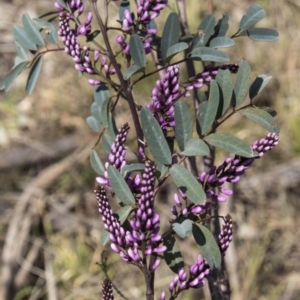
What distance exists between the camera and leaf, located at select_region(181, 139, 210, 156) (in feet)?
Answer: 2.13

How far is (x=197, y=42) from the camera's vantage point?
831 millimetres

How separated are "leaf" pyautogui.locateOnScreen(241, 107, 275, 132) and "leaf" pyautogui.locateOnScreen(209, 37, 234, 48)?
124 mm

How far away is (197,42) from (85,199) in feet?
5.52

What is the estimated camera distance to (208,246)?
27.1 inches

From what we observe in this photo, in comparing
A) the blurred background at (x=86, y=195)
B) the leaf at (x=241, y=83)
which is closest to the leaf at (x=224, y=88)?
the leaf at (x=241, y=83)

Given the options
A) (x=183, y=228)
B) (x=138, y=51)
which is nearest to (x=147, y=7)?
(x=138, y=51)

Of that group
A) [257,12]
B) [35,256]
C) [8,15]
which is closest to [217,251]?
[257,12]

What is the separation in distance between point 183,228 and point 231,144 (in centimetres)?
12

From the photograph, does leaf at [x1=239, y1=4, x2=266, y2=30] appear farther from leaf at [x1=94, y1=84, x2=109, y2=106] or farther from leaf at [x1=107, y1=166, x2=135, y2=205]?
leaf at [x1=107, y1=166, x2=135, y2=205]

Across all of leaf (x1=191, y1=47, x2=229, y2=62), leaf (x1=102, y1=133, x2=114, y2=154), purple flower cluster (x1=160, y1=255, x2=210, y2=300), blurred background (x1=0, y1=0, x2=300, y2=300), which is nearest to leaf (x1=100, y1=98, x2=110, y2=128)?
leaf (x1=102, y1=133, x2=114, y2=154)

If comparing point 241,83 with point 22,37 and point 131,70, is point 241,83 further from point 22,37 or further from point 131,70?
point 22,37

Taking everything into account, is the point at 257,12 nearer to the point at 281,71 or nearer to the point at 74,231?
the point at 74,231

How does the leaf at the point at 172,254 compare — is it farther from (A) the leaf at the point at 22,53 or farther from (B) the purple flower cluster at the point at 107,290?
(A) the leaf at the point at 22,53

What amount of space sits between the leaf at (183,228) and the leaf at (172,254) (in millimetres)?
46
